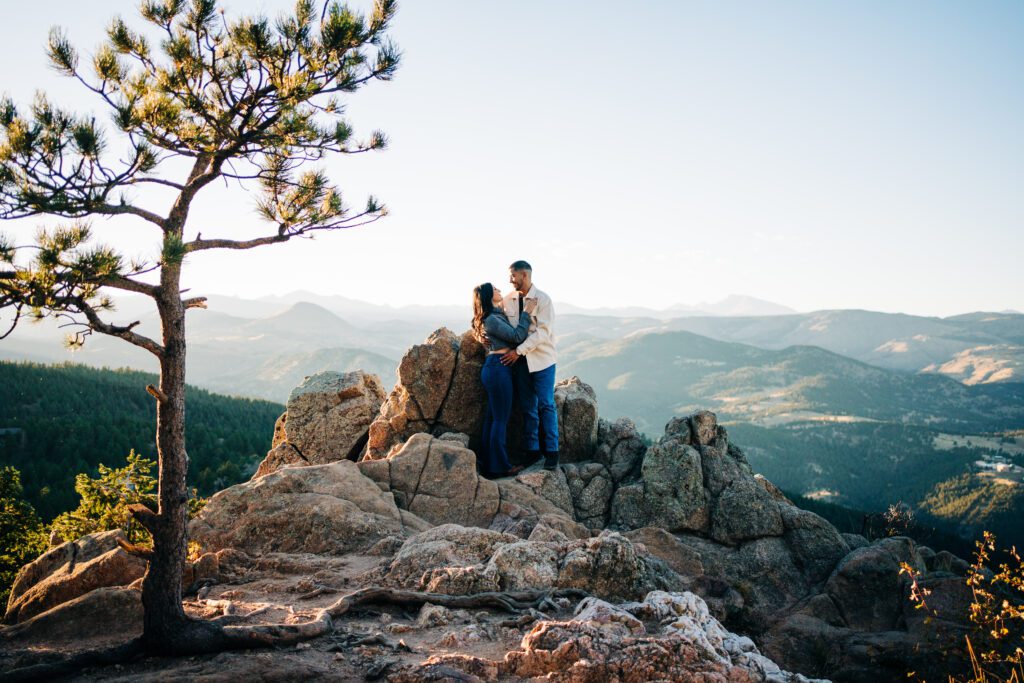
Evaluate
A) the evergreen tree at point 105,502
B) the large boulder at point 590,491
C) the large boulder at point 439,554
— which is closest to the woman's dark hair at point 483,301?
the large boulder at point 590,491

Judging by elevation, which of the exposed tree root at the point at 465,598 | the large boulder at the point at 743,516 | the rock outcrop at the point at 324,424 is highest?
the rock outcrop at the point at 324,424

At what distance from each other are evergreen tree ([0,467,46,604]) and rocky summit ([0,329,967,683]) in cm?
761

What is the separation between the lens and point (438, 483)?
51.0 ft

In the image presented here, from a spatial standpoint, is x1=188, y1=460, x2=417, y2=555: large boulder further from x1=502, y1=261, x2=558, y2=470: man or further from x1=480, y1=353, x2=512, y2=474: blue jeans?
x1=502, y1=261, x2=558, y2=470: man

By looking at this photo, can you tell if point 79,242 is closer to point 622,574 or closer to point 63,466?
point 622,574

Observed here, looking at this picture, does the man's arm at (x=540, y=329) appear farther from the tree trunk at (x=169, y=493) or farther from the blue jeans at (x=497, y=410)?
the tree trunk at (x=169, y=493)

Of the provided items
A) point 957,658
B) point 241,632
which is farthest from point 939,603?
point 241,632

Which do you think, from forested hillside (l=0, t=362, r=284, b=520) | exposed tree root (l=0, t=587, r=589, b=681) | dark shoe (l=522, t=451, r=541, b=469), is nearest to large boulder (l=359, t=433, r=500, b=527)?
dark shoe (l=522, t=451, r=541, b=469)

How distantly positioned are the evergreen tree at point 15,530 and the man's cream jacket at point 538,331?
16.3 metres

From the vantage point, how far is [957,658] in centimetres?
1345

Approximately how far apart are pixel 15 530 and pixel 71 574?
12760mm

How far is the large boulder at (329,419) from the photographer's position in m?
19.8

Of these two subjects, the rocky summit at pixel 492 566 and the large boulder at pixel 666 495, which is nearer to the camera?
the rocky summit at pixel 492 566

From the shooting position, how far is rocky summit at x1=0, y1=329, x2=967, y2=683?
758 centimetres
